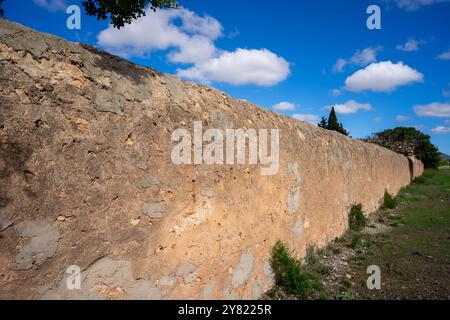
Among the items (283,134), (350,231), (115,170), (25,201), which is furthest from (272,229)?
(350,231)

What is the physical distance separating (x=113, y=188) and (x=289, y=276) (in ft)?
8.34

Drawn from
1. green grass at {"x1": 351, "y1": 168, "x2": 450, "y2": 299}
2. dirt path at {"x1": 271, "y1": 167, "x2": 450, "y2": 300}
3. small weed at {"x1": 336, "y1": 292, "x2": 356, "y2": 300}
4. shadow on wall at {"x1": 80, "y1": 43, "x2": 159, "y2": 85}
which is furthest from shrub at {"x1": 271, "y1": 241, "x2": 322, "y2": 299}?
shadow on wall at {"x1": 80, "y1": 43, "x2": 159, "y2": 85}

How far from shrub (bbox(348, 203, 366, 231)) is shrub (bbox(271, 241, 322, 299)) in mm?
3309

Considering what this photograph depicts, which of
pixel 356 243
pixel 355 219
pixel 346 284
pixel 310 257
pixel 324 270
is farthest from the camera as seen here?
pixel 355 219

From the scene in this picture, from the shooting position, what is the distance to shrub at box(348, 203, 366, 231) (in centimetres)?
687

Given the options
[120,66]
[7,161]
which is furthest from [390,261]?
[7,161]

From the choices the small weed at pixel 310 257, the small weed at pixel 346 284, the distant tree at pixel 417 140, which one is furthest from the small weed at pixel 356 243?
the distant tree at pixel 417 140

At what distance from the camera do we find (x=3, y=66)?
1763 mm

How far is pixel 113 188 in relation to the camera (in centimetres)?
218

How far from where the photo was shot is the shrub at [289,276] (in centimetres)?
365

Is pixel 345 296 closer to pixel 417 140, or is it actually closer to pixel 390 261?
pixel 390 261

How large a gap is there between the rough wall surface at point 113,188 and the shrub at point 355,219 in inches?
153

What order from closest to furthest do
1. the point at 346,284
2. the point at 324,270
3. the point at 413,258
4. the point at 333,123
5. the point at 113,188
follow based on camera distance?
the point at 113,188, the point at 346,284, the point at 324,270, the point at 413,258, the point at 333,123

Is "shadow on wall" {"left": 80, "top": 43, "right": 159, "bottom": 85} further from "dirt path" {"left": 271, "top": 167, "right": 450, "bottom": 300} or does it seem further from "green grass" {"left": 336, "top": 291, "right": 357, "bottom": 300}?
"green grass" {"left": 336, "top": 291, "right": 357, "bottom": 300}
